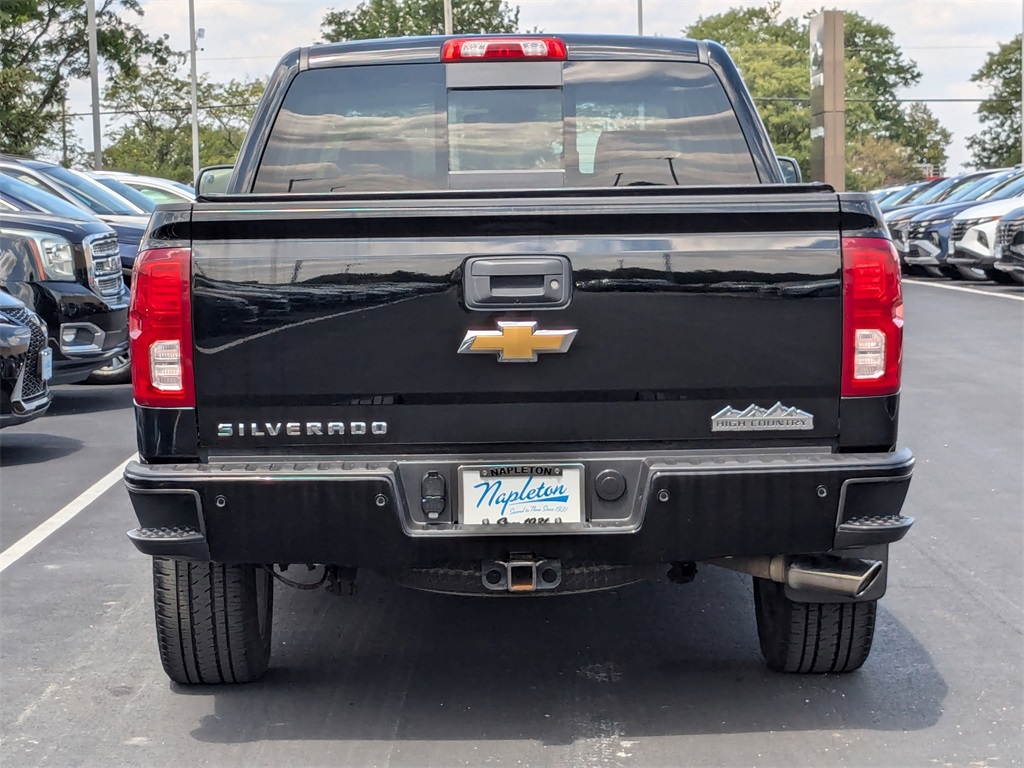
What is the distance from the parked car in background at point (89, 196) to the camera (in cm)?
1417

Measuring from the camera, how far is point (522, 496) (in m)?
4.13

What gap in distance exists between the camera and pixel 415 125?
217 inches

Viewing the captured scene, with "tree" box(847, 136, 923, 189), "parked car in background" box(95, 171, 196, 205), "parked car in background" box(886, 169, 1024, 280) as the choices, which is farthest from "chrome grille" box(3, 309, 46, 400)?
"tree" box(847, 136, 923, 189)

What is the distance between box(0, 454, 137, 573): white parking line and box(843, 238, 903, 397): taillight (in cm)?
332

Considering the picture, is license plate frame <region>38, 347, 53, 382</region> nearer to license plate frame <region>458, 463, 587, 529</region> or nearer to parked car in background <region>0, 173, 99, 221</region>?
parked car in background <region>0, 173, 99, 221</region>

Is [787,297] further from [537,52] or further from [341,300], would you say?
[537,52]

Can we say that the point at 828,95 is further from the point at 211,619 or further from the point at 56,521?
the point at 211,619

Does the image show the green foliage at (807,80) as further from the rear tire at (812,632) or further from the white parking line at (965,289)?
the rear tire at (812,632)

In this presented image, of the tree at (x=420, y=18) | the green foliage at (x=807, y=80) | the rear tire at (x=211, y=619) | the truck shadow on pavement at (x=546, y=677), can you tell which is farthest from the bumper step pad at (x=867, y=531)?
the green foliage at (x=807, y=80)

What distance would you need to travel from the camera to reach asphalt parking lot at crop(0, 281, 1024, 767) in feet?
14.2

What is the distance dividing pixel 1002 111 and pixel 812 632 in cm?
10181

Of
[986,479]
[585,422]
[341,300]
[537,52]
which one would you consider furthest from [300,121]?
[986,479]

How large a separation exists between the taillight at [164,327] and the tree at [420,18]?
74.2m

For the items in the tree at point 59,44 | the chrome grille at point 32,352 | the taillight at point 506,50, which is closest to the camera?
the taillight at point 506,50
